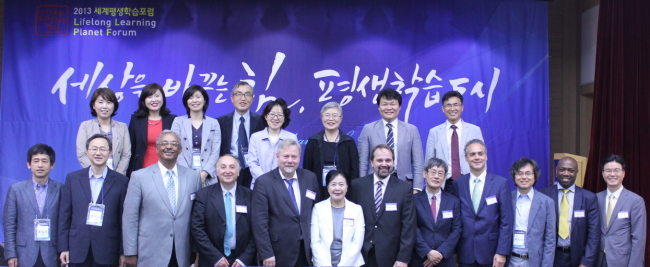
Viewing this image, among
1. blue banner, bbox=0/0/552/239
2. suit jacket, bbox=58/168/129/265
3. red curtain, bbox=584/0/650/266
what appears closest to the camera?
suit jacket, bbox=58/168/129/265

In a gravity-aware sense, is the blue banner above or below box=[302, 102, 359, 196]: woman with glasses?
above

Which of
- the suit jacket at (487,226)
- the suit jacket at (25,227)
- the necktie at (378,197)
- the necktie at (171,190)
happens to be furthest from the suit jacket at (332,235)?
the suit jacket at (25,227)

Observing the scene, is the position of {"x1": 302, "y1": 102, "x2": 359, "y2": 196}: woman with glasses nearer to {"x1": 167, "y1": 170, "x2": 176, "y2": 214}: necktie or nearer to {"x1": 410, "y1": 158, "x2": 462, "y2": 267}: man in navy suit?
{"x1": 410, "y1": 158, "x2": 462, "y2": 267}: man in navy suit

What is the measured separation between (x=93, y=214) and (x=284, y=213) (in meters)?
1.34

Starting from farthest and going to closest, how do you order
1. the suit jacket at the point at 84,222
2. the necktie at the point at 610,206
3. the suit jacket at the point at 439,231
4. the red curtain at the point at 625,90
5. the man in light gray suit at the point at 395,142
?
the red curtain at the point at 625,90 → the man in light gray suit at the point at 395,142 → the necktie at the point at 610,206 → the suit jacket at the point at 439,231 → the suit jacket at the point at 84,222

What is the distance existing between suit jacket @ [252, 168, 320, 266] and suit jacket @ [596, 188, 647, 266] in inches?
93.8

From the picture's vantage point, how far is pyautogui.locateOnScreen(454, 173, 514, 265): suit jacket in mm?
3908

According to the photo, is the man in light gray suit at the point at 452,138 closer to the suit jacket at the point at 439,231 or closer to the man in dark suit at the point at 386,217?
the suit jacket at the point at 439,231

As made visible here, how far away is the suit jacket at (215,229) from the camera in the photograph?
12.2 ft

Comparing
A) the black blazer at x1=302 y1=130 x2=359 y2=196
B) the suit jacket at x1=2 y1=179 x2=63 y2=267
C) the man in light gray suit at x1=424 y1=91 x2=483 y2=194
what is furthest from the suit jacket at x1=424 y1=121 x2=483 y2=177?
the suit jacket at x1=2 y1=179 x2=63 y2=267

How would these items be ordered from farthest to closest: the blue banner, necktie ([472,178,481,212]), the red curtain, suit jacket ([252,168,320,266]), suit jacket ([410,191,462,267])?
the blue banner
the red curtain
necktie ([472,178,481,212])
suit jacket ([410,191,462,267])
suit jacket ([252,168,320,266])

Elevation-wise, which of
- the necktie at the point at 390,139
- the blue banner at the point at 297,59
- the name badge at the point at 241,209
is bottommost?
the name badge at the point at 241,209

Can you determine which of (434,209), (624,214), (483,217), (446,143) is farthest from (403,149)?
(624,214)

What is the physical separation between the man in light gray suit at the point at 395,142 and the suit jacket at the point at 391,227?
0.52m
